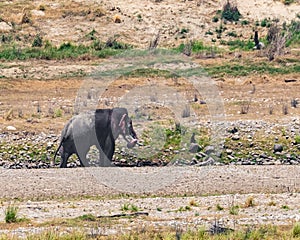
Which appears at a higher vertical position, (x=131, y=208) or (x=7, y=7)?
(x=131, y=208)

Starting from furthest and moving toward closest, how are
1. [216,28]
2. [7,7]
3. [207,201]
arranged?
[7,7] → [216,28] → [207,201]

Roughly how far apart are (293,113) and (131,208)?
1273 centimetres

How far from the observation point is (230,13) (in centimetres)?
4819

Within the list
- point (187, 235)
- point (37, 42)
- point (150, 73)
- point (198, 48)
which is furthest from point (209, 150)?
point (37, 42)

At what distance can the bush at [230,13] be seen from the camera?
4788 centimetres

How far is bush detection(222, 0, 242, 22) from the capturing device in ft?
157

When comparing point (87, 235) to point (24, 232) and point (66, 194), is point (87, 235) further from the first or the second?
point (66, 194)

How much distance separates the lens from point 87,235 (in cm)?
1555

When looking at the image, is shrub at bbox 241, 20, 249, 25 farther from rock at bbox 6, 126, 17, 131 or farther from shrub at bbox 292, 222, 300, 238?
shrub at bbox 292, 222, 300, 238

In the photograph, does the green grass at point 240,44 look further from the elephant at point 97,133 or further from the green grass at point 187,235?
the green grass at point 187,235

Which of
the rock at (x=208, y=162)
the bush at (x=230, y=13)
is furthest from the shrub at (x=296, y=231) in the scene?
the bush at (x=230, y=13)

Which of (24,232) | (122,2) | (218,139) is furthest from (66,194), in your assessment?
(122,2)

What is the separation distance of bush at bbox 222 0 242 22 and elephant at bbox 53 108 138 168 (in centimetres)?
2329

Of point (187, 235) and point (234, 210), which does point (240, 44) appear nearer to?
point (234, 210)
